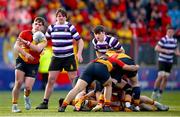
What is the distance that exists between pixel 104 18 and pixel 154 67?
13.5 feet

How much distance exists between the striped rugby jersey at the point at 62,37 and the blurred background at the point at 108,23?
1069 cm

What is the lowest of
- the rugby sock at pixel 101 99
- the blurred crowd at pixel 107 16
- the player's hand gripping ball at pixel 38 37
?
the rugby sock at pixel 101 99

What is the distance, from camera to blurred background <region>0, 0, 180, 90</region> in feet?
97.6

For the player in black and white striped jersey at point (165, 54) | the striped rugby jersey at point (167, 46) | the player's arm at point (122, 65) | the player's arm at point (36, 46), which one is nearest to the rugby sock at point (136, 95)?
the player's arm at point (122, 65)

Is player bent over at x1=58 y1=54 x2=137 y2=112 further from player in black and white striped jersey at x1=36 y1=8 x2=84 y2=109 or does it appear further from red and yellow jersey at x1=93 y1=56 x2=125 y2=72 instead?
player in black and white striped jersey at x1=36 y1=8 x2=84 y2=109

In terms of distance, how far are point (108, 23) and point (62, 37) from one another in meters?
15.3

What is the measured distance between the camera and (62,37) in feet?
61.2

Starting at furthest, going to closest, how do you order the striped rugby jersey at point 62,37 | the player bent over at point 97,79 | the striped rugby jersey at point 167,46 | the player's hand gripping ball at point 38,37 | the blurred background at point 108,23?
1. the blurred background at point 108,23
2. the striped rugby jersey at point 167,46
3. the striped rugby jersey at point 62,37
4. the player's hand gripping ball at point 38,37
5. the player bent over at point 97,79

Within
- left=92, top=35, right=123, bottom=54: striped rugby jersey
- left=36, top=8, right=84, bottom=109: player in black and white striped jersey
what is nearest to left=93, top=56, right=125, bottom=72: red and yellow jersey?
left=92, top=35, right=123, bottom=54: striped rugby jersey

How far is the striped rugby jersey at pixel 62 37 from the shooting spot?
1861 cm

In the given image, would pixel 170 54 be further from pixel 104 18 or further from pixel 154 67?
pixel 104 18

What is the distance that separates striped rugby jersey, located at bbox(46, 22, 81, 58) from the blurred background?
10689mm

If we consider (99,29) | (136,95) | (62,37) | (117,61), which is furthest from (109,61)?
(62,37)

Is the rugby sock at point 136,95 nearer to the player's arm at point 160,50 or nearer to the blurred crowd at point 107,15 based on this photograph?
→ the player's arm at point 160,50
